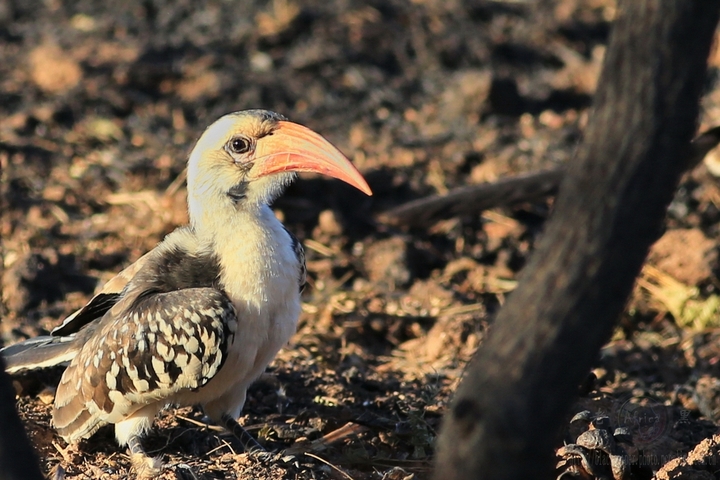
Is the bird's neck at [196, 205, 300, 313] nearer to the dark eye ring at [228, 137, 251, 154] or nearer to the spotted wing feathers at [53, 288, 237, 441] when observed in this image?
the spotted wing feathers at [53, 288, 237, 441]

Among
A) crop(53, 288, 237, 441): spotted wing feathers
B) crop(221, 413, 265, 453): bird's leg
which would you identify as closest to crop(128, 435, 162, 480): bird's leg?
crop(53, 288, 237, 441): spotted wing feathers

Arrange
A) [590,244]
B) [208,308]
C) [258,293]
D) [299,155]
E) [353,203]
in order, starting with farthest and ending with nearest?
[353,203] < [299,155] < [258,293] < [208,308] < [590,244]

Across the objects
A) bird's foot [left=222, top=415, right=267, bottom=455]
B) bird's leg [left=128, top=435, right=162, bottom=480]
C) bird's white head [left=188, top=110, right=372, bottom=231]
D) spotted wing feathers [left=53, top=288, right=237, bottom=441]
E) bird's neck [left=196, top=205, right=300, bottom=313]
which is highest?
bird's white head [left=188, top=110, right=372, bottom=231]

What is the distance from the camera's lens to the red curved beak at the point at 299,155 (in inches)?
188

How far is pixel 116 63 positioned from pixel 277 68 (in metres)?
1.68

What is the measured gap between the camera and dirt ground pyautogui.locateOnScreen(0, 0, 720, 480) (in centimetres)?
510

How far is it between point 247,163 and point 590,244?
2694 mm

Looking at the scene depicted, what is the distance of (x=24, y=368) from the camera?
5.05 m

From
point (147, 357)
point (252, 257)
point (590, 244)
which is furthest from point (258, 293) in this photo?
point (590, 244)

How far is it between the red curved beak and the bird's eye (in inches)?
2.2

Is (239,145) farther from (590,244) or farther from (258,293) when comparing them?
(590,244)

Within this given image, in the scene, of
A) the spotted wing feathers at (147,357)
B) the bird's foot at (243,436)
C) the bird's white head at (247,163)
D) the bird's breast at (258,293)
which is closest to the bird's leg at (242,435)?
the bird's foot at (243,436)

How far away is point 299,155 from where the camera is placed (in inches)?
193

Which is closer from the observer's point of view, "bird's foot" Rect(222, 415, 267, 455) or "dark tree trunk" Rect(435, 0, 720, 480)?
"dark tree trunk" Rect(435, 0, 720, 480)
